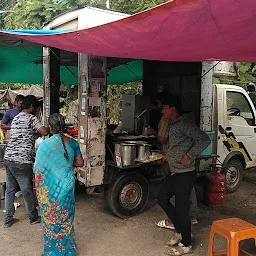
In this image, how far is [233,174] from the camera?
6711 millimetres

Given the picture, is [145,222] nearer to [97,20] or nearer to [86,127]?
[86,127]

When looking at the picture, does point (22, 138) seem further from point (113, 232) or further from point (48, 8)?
point (48, 8)

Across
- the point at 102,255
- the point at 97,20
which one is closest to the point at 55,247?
the point at 102,255

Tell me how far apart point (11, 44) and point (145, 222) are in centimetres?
382

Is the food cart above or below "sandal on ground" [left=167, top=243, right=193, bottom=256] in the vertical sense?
above

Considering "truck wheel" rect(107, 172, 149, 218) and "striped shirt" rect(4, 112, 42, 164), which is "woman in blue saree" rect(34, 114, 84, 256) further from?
"truck wheel" rect(107, 172, 149, 218)

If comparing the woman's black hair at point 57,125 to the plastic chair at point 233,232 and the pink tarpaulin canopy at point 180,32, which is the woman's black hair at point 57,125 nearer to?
the pink tarpaulin canopy at point 180,32

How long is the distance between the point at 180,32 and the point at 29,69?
670 cm

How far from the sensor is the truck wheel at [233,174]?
6.62m

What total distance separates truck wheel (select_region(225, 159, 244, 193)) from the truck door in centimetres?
22

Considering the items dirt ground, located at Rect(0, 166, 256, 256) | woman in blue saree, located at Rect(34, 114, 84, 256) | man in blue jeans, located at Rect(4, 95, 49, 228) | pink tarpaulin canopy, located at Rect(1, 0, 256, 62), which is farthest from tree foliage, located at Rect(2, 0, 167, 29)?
woman in blue saree, located at Rect(34, 114, 84, 256)

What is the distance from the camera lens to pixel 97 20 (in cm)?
511

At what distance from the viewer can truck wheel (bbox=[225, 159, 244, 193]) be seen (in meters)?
6.62

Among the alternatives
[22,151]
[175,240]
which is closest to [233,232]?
[175,240]
